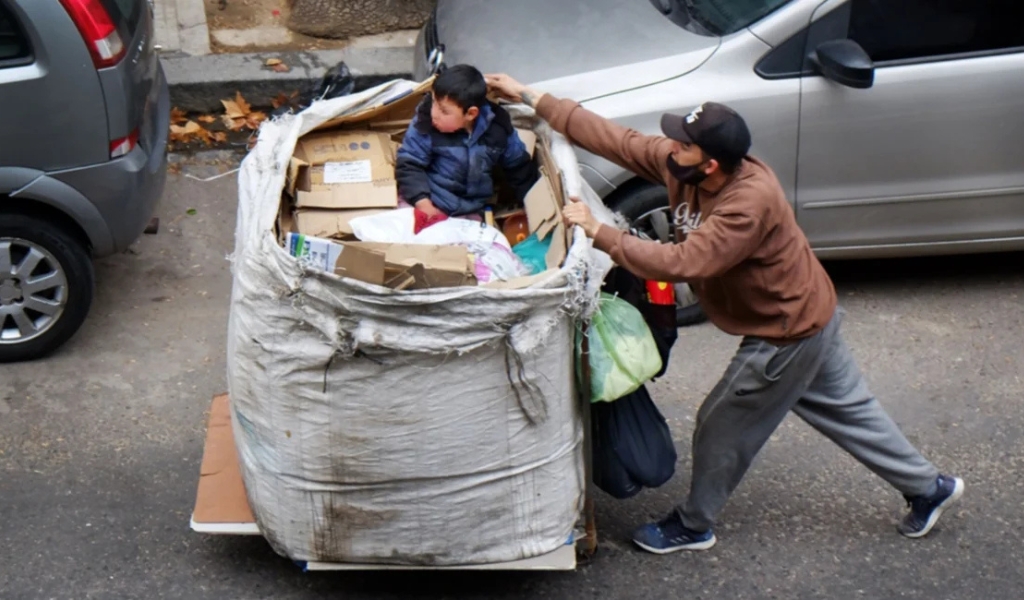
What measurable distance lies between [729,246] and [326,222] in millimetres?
1227

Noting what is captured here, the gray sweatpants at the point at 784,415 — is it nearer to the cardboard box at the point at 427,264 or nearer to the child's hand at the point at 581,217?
the child's hand at the point at 581,217

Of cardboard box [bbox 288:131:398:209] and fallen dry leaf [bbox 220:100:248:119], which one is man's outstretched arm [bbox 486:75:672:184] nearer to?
cardboard box [bbox 288:131:398:209]

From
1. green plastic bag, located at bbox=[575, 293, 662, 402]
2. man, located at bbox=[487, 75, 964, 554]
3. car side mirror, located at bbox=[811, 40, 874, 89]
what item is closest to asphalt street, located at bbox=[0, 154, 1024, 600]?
man, located at bbox=[487, 75, 964, 554]

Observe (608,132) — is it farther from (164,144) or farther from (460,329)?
(164,144)

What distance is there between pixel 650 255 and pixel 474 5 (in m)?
2.76

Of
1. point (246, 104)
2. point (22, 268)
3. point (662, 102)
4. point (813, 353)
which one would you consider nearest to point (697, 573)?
point (813, 353)

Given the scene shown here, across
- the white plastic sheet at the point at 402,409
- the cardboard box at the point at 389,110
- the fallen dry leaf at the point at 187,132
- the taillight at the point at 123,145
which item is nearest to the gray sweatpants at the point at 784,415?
the white plastic sheet at the point at 402,409

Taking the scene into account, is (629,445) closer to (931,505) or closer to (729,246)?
(729,246)

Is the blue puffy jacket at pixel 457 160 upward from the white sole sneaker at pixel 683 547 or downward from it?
upward

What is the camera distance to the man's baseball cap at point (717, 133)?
3.39 metres

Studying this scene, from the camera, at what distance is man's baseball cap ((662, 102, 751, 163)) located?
3395 millimetres

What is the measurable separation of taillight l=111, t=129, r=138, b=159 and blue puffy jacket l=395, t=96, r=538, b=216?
132 centimetres

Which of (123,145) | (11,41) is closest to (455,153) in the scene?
(123,145)

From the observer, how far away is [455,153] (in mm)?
4035
